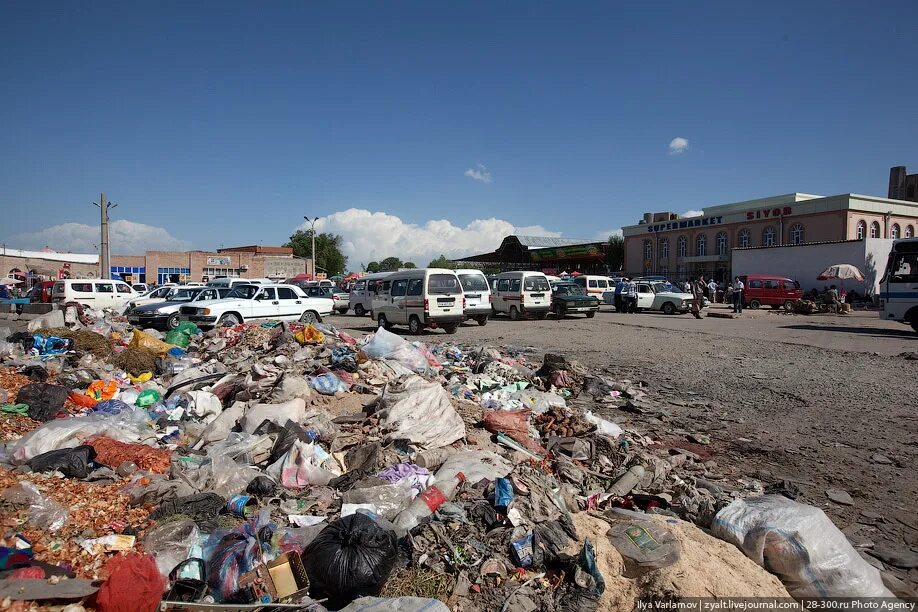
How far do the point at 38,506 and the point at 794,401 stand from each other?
30.2ft

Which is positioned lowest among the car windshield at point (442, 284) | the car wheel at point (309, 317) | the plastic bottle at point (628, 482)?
the plastic bottle at point (628, 482)

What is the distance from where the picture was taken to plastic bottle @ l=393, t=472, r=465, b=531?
3.80 meters

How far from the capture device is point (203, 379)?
7820 mm

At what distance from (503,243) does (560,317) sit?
43308 mm

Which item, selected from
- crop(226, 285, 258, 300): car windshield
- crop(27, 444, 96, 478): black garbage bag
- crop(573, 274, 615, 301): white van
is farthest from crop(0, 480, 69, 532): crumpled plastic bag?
crop(573, 274, 615, 301): white van

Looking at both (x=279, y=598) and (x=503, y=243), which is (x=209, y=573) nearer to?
(x=279, y=598)

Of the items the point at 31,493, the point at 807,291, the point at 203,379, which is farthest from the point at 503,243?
the point at 31,493

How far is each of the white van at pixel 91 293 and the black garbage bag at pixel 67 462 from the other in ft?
69.5

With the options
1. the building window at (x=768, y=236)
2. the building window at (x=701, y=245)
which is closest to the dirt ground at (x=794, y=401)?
the building window at (x=768, y=236)

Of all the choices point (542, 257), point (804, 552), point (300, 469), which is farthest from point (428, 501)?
point (542, 257)

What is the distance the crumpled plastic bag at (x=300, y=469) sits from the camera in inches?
183

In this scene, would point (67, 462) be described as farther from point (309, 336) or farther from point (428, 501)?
point (309, 336)

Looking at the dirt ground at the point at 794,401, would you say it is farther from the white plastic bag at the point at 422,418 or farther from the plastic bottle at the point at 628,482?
the white plastic bag at the point at 422,418

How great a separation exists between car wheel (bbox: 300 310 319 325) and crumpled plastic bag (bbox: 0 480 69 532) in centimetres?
1312
